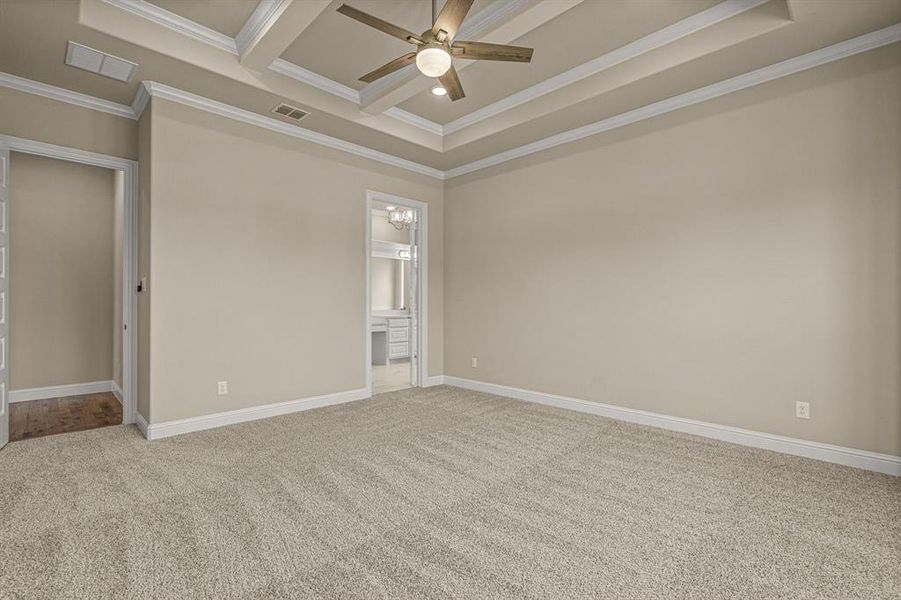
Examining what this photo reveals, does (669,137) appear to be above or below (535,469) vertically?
above

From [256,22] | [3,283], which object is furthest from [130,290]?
Answer: [256,22]

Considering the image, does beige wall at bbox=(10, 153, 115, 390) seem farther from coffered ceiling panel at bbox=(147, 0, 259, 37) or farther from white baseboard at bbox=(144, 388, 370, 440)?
coffered ceiling panel at bbox=(147, 0, 259, 37)

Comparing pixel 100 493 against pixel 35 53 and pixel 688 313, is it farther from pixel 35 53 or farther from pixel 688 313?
pixel 688 313

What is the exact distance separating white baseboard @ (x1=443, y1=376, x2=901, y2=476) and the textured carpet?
11 centimetres

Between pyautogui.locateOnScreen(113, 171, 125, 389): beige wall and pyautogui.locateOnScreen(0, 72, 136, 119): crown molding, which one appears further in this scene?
pyautogui.locateOnScreen(113, 171, 125, 389): beige wall

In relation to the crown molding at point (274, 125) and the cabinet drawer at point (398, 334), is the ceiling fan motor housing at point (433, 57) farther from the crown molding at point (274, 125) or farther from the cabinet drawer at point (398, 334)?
the cabinet drawer at point (398, 334)

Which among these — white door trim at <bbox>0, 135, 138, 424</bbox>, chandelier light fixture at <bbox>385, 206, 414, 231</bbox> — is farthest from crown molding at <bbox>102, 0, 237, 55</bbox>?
chandelier light fixture at <bbox>385, 206, 414, 231</bbox>

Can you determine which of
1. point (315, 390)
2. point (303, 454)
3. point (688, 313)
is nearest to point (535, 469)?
point (303, 454)

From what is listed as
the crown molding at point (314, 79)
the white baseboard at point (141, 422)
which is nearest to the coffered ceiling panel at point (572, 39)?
the crown molding at point (314, 79)

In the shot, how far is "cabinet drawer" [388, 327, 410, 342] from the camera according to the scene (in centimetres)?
773

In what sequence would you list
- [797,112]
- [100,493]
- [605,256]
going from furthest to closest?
[605,256] → [797,112] → [100,493]

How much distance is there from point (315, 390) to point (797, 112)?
15.4 feet

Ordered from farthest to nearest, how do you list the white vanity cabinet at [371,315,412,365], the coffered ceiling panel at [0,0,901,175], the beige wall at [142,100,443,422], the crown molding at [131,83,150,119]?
1. the white vanity cabinet at [371,315,412,365]
2. the beige wall at [142,100,443,422]
3. the crown molding at [131,83,150,119]
4. the coffered ceiling panel at [0,0,901,175]

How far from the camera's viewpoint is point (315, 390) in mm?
4531
